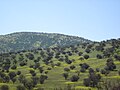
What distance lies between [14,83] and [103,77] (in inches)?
1390

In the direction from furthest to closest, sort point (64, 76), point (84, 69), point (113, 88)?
point (84, 69) < point (64, 76) < point (113, 88)

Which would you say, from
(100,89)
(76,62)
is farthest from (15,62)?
(100,89)

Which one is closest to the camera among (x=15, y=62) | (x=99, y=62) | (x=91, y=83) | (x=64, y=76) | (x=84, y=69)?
(x=91, y=83)

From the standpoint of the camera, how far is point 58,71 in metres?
138

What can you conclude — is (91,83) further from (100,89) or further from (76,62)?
(76,62)

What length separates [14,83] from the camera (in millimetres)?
113000

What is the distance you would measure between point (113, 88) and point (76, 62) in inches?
2914

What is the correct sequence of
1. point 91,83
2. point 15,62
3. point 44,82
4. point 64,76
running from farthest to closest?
point 15,62, point 64,76, point 44,82, point 91,83

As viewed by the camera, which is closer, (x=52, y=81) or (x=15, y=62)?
(x=52, y=81)

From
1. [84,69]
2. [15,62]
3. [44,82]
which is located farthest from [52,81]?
[15,62]

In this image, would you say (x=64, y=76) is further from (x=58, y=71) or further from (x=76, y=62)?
(x=76, y=62)

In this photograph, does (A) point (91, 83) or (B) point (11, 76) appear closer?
(A) point (91, 83)

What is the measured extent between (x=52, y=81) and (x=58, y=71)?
2509 cm

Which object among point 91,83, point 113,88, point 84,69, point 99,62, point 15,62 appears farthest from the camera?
point 15,62
